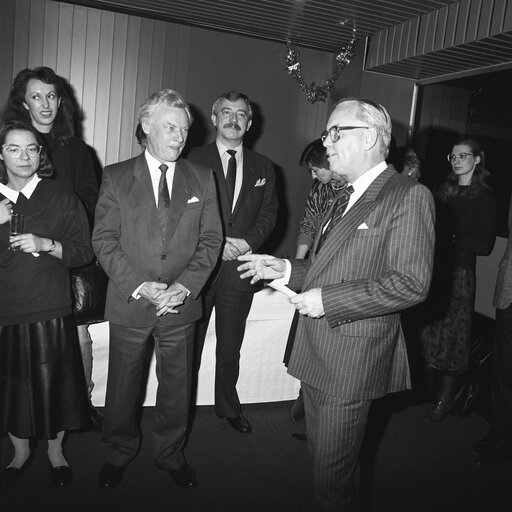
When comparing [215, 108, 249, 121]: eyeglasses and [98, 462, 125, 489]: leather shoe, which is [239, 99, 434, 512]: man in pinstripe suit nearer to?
[98, 462, 125, 489]: leather shoe

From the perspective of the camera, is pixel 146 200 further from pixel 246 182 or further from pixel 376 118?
pixel 376 118

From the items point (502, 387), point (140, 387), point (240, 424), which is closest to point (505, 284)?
point (502, 387)

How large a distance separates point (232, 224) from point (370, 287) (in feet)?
5.16

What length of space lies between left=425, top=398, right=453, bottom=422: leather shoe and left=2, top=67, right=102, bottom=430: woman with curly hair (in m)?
2.53

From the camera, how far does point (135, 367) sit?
2451mm

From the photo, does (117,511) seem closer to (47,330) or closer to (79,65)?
(47,330)

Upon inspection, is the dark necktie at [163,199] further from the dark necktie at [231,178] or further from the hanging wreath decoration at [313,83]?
the hanging wreath decoration at [313,83]

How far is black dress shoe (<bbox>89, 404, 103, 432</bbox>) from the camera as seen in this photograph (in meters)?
3.04

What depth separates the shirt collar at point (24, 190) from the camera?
226cm

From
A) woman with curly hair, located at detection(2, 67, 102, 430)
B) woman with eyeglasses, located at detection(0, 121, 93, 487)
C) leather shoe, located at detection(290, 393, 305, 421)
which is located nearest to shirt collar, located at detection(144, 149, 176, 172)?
woman with eyeglasses, located at detection(0, 121, 93, 487)

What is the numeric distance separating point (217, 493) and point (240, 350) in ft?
3.42

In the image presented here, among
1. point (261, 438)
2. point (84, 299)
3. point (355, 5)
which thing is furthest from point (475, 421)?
point (355, 5)

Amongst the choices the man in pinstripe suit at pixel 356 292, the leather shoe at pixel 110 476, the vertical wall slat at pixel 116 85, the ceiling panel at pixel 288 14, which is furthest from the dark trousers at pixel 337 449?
the vertical wall slat at pixel 116 85

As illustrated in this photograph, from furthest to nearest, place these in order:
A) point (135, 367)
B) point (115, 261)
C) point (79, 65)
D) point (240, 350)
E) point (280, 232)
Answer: point (280, 232)
point (79, 65)
point (240, 350)
point (135, 367)
point (115, 261)
